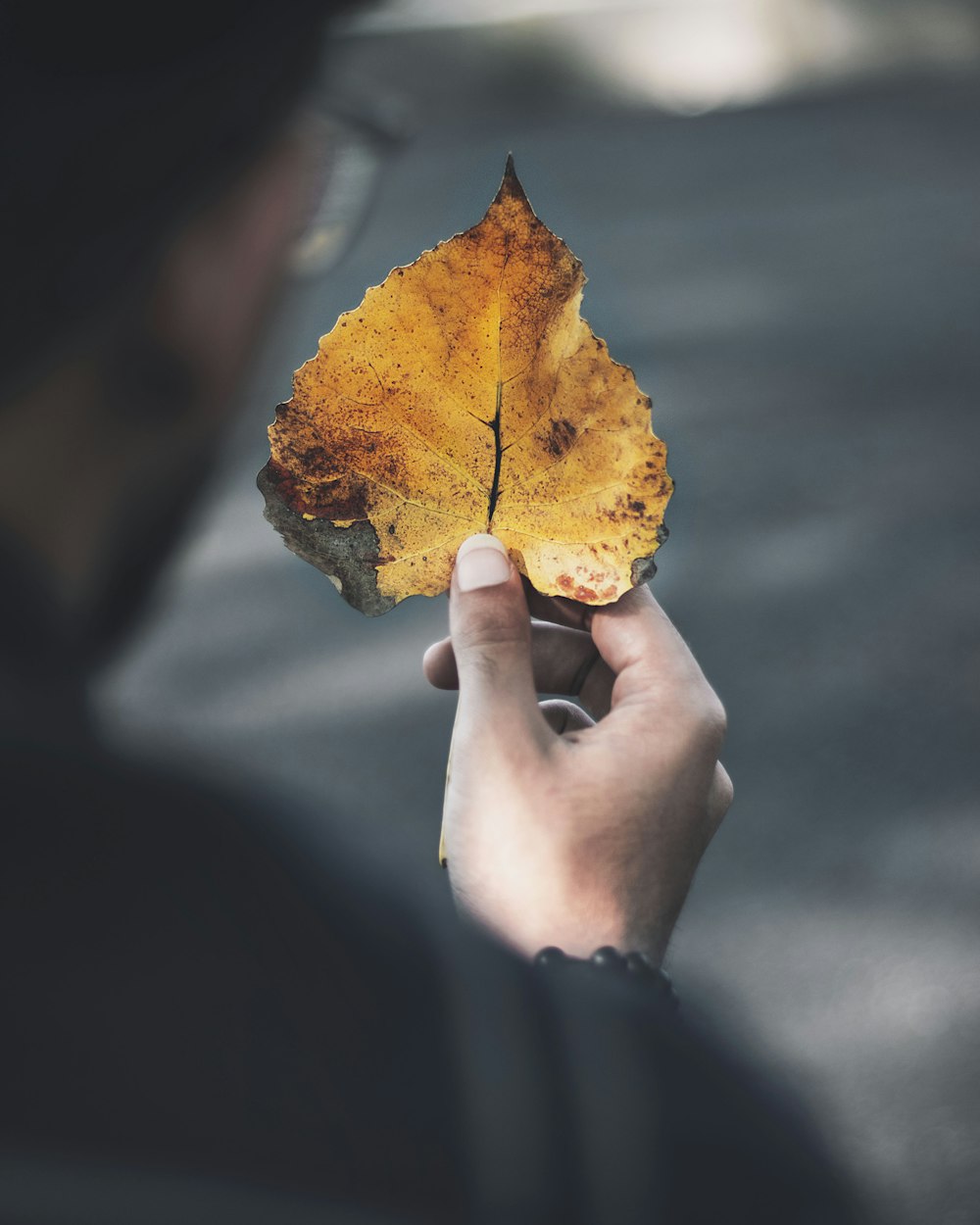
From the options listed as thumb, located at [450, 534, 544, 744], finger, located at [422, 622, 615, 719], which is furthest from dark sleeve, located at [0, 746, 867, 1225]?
finger, located at [422, 622, 615, 719]

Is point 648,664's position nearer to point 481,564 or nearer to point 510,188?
point 481,564

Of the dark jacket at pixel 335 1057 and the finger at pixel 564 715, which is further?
the finger at pixel 564 715

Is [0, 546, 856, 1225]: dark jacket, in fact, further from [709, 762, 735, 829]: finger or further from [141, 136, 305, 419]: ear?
[141, 136, 305, 419]: ear

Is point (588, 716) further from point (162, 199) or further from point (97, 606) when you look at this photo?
point (97, 606)

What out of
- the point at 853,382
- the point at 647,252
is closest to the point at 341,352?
the point at 853,382

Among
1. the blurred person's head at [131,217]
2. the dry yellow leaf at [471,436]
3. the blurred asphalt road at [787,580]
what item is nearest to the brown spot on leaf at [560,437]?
the dry yellow leaf at [471,436]

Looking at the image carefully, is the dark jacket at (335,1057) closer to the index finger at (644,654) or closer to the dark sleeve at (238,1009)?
the dark sleeve at (238,1009)

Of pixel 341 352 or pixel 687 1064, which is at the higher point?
pixel 341 352
